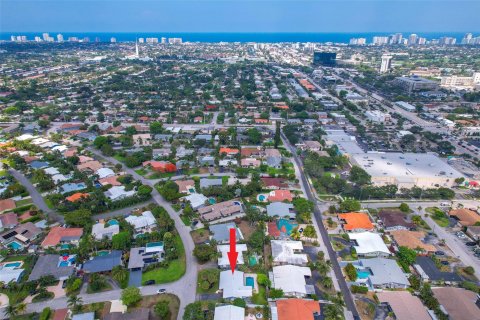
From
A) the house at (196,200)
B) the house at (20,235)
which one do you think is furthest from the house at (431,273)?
the house at (20,235)

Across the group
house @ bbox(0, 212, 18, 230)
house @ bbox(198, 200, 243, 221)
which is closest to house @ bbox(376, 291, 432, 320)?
house @ bbox(198, 200, 243, 221)

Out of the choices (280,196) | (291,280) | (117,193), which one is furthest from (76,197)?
(291,280)

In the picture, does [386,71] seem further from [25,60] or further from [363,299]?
[25,60]

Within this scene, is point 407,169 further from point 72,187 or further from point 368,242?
point 72,187

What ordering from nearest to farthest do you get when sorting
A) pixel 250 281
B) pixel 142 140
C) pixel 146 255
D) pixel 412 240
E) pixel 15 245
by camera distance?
1. pixel 250 281
2. pixel 146 255
3. pixel 15 245
4. pixel 412 240
5. pixel 142 140

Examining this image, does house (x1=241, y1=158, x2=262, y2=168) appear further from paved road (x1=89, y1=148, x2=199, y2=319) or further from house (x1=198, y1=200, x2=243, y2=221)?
paved road (x1=89, y1=148, x2=199, y2=319)
